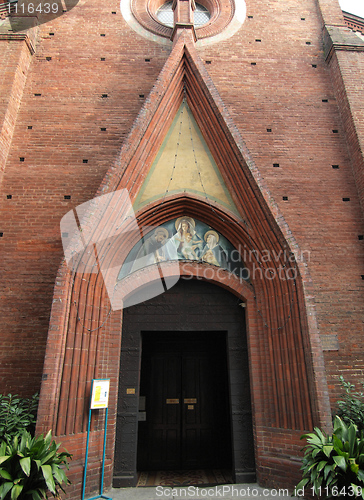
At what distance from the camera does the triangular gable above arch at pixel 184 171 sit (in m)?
6.98

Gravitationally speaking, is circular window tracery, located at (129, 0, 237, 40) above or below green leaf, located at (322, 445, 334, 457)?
above

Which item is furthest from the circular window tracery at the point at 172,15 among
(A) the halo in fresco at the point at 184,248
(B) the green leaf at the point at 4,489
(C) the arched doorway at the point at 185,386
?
(B) the green leaf at the point at 4,489

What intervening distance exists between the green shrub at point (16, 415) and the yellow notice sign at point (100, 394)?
876 mm

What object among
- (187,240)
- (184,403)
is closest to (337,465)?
(184,403)

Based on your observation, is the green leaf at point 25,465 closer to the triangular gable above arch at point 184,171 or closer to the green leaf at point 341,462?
the green leaf at point 341,462

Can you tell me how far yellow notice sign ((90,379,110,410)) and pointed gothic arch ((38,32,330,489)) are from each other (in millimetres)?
176

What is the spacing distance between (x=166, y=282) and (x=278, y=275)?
2.06 metres

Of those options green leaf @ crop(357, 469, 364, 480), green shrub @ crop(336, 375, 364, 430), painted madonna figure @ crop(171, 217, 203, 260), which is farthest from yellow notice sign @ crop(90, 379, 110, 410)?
green shrub @ crop(336, 375, 364, 430)

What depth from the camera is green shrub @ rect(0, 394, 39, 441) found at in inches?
195

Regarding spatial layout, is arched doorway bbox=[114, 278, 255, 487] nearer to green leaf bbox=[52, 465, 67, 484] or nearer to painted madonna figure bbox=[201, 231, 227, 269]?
painted madonna figure bbox=[201, 231, 227, 269]

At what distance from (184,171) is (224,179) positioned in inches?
32.5

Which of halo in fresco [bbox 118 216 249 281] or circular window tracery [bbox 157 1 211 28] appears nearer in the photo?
halo in fresco [bbox 118 216 249 281]

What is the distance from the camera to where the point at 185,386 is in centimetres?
754

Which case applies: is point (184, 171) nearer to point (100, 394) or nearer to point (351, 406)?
point (100, 394)
